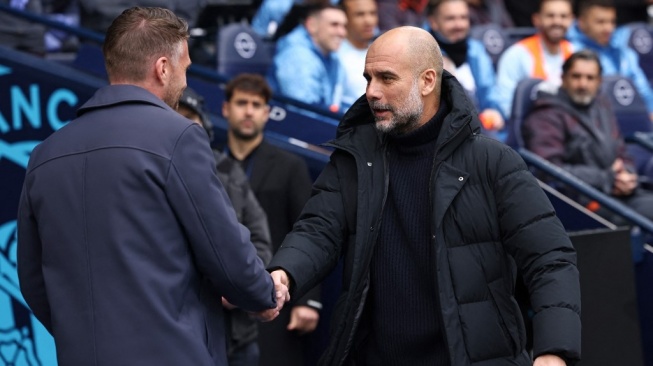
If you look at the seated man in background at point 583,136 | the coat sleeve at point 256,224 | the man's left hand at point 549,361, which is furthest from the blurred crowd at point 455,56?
the man's left hand at point 549,361

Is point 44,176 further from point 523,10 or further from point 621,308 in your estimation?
point 523,10

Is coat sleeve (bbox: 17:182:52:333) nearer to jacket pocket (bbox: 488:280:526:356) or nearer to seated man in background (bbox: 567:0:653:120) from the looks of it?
jacket pocket (bbox: 488:280:526:356)

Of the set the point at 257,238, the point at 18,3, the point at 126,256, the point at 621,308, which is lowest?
the point at 621,308

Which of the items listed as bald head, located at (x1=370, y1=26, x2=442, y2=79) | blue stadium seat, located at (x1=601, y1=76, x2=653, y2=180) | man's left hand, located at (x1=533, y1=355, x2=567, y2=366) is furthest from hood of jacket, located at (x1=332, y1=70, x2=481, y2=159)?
blue stadium seat, located at (x1=601, y1=76, x2=653, y2=180)

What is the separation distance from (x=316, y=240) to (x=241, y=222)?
1.43 m

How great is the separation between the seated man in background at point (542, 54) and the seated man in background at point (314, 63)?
2.08 meters

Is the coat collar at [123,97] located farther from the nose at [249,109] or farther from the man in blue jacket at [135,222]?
the nose at [249,109]

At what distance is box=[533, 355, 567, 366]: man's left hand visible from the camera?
3781mm

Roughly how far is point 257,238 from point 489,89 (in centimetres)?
529

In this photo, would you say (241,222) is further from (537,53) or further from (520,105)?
(537,53)

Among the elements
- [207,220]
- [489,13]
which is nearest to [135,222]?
[207,220]

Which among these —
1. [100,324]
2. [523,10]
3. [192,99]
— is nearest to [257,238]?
[192,99]

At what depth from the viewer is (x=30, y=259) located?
3.75 m

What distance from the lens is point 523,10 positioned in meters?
14.0
